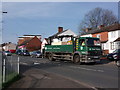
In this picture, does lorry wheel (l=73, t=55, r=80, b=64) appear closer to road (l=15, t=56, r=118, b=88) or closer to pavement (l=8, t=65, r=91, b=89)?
road (l=15, t=56, r=118, b=88)

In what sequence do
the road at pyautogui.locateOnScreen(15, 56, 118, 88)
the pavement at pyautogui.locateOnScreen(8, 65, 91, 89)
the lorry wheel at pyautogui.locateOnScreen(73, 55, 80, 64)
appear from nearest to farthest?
the pavement at pyautogui.locateOnScreen(8, 65, 91, 89) → the road at pyautogui.locateOnScreen(15, 56, 118, 88) → the lorry wheel at pyautogui.locateOnScreen(73, 55, 80, 64)

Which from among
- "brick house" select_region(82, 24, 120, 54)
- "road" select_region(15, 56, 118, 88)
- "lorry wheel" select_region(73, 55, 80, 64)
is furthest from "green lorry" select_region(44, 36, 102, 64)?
"brick house" select_region(82, 24, 120, 54)

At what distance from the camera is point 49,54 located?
28141 millimetres

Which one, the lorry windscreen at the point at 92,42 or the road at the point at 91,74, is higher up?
the lorry windscreen at the point at 92,42

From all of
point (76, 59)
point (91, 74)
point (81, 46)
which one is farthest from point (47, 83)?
point (76, 59)

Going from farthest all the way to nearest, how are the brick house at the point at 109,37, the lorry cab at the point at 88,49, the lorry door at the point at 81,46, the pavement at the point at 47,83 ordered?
the brick house at the point at 109,37 < the lorry door at the point at 81,46 < the lorry cab at the point at 88,49 < the pavement at the point at 47,83

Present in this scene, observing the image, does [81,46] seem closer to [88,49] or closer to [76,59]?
[88,49]

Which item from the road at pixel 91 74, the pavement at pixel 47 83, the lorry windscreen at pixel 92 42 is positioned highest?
the lorry windscreen at pixel 92 42

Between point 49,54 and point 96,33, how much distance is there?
24068mm

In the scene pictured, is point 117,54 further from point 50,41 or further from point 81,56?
point 50,41

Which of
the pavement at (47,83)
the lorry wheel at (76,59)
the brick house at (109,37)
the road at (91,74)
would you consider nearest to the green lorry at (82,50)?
the lorry wheel at (76,59)

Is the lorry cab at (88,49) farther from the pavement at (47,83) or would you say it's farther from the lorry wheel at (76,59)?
the pavement at (47,83)

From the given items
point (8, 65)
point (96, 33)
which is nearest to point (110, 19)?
point (96, 33)

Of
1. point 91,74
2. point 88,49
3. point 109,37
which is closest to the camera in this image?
point 91,74
